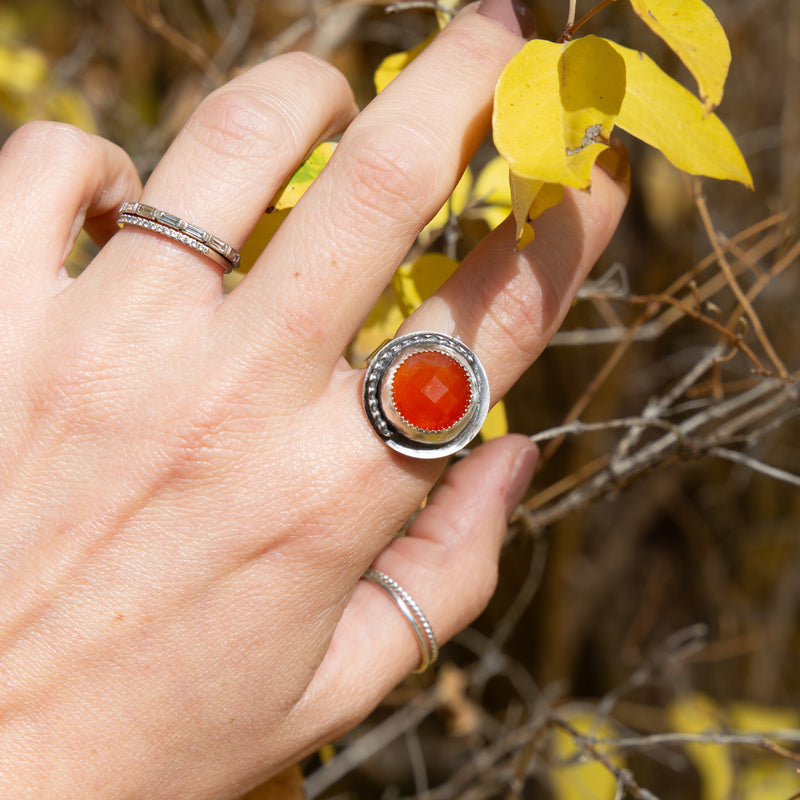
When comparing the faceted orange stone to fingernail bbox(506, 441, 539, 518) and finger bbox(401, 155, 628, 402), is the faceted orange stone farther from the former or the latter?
fingernail bbox(506, 441, 539, 518)

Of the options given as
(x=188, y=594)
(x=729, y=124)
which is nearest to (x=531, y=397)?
(x=729, y=124)

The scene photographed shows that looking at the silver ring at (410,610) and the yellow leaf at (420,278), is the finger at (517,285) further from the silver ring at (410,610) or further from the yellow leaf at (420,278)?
the silver ring at (410,610)

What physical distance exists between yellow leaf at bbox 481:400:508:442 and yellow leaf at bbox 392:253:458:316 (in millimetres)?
137

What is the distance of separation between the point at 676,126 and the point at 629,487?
69 centimetres

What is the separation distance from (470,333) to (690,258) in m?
1.07

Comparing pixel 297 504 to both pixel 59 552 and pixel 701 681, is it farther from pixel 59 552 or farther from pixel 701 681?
pixel 701 681

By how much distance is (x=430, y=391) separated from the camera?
0.65 metres

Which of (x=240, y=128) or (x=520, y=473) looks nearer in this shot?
(x=240, y=128)

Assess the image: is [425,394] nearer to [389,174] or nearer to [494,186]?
[389,174]

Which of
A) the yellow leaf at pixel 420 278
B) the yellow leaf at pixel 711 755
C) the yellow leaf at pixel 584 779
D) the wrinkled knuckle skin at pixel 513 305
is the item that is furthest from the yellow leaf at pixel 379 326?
the yellow leaf at pixel 711 755

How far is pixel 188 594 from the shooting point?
680 millimetres

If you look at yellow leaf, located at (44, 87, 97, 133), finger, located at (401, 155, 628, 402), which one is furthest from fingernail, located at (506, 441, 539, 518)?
yellow leaf, located at (44, 87, 97, 133)

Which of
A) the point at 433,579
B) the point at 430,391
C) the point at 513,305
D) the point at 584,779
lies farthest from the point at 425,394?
the point at 584,779

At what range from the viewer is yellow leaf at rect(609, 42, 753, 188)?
0.54m
